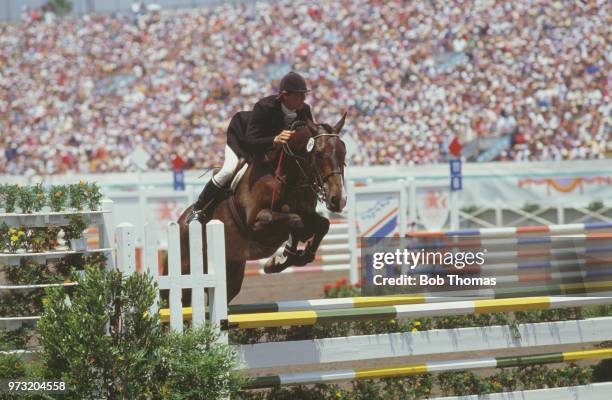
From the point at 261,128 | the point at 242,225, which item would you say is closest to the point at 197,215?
the point at 242,225

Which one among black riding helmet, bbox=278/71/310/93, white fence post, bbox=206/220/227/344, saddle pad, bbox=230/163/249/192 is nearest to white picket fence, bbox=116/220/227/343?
white fence post, bbox=206/220/227/344

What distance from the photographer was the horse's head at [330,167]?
512 cm

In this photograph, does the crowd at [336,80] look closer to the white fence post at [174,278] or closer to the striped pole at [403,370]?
the striped pole at [403,370]

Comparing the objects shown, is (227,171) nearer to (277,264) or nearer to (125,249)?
(277,264)

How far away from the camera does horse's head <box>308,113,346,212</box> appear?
5117 mm

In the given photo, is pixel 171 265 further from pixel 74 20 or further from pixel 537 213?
pixel 74 20

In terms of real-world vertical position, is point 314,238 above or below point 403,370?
above

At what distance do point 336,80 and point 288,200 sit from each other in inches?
716

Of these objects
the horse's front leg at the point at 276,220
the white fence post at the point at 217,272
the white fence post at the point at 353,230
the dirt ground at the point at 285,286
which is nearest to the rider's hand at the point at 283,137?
the horse's front leg at the point at 276,220

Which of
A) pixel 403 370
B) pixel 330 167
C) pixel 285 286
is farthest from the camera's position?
pixel 285 286

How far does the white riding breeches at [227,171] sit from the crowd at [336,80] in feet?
46.4

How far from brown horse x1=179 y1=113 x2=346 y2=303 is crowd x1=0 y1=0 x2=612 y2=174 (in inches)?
565

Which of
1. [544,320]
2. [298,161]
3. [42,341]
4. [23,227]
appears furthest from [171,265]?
[544,320]

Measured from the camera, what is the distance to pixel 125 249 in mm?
3846
